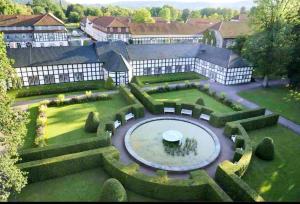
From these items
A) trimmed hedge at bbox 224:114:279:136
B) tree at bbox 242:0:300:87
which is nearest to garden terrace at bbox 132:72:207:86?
tree at bbox 242:0:300:87

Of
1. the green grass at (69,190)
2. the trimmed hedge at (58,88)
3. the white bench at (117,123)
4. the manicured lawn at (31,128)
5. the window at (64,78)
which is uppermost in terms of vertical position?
the window at (64,78)

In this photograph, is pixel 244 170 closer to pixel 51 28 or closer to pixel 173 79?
pixel 173 79

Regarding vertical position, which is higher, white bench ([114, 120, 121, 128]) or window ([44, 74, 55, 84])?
window ([44, 74, 55, 84])

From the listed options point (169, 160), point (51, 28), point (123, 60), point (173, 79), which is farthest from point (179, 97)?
point (51, 28)

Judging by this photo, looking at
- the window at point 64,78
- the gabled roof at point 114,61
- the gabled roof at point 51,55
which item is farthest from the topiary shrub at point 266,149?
the window at point 64,78

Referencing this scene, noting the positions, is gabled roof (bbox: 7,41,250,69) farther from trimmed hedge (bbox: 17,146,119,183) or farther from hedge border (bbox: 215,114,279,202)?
trimmed hedge (bbox: 17,146,119,183)

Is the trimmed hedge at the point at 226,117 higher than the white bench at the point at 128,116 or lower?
higher

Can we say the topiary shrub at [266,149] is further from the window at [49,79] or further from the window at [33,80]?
the window at [33,80]
